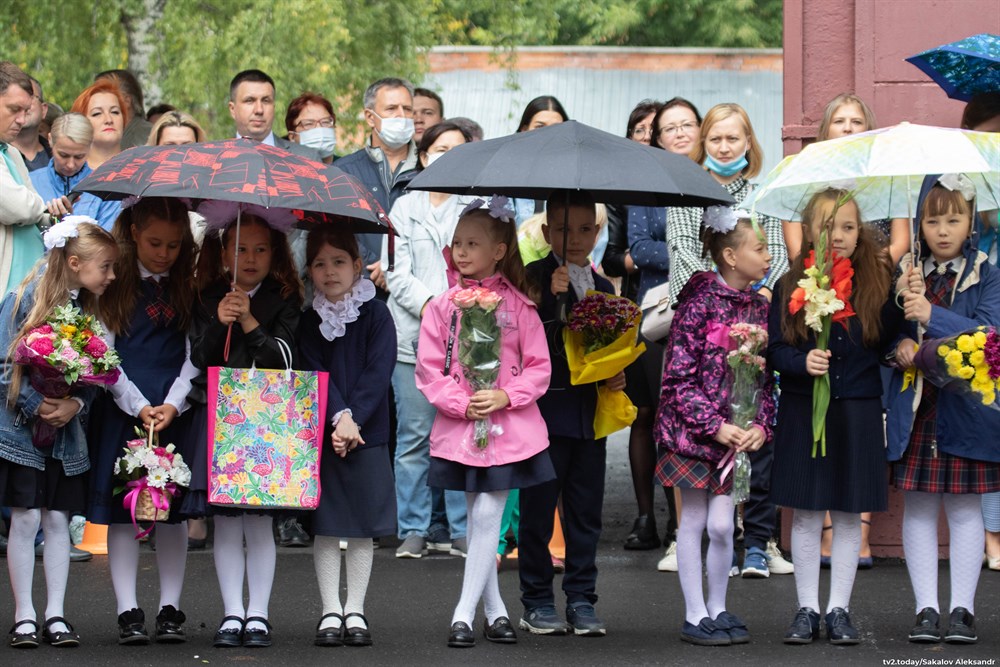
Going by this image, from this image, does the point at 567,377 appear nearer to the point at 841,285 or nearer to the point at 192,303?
the point at 841,285

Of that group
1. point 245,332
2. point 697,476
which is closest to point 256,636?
point 245,332

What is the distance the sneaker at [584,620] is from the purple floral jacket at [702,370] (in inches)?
31.8

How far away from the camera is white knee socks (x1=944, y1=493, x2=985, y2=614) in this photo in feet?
21.8

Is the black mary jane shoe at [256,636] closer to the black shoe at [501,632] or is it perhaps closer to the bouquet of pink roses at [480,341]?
the black shoe at [501,632]

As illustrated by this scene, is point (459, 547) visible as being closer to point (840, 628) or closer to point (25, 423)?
point (840, 628)

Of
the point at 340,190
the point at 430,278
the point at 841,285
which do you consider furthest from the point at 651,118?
the point at 340,190

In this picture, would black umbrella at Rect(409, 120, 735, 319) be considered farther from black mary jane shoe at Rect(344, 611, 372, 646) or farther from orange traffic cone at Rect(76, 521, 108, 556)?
orange traffic cone at Rect(76, 521, 108, 556)

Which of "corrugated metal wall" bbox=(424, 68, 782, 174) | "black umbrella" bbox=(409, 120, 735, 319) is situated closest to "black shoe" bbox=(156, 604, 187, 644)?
"black umbrella" bbox=(409, 120, 735, 319)

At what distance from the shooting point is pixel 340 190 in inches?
242

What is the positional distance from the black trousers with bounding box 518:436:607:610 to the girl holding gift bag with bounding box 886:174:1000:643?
1.33 meters

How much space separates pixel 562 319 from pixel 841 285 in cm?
121

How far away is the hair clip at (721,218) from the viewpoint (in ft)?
22.0

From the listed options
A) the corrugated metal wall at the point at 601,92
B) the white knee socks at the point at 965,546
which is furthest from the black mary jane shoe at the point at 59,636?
the corrugated metal wall at the point at 601,92

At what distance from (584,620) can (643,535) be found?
7.01ft
